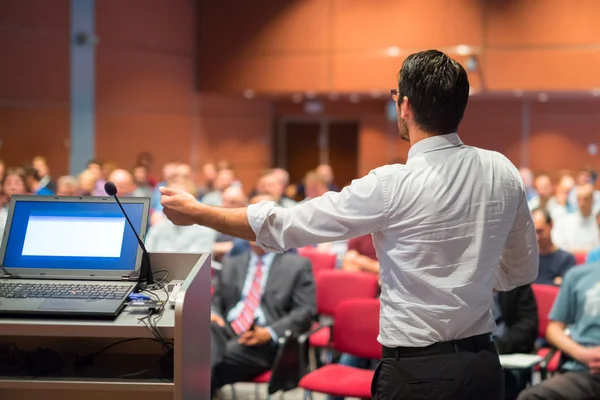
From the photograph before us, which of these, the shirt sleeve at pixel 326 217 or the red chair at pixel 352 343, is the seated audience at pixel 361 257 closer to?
the red chair at pixel 352 343

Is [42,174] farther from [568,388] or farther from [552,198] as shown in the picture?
[568,388]

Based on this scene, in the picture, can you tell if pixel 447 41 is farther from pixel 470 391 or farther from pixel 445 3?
pixel 470 391

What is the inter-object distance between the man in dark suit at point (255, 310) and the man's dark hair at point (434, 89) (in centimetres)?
275

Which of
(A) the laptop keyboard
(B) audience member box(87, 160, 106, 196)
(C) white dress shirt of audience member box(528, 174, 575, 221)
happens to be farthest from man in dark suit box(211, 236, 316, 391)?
(C) white dress shirt of audience member box(528, 174, 575, 221)

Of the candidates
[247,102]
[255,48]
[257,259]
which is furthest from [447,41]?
[257,259]

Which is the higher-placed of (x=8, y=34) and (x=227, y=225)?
(x=8, y=34)

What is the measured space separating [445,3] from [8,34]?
20.8 feet

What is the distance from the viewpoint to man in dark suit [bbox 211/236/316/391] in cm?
462

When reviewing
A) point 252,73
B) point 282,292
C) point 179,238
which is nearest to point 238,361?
point 282,292

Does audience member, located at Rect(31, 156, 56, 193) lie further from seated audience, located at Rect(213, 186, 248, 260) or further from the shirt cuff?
the shirt cuff

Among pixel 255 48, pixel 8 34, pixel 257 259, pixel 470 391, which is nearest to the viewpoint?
pixel 470 391

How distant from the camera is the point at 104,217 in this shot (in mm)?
2539

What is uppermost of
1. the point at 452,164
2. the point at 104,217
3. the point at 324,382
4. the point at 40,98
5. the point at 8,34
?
the point at 8,34

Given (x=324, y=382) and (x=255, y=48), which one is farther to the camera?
(x=255, y=48)
